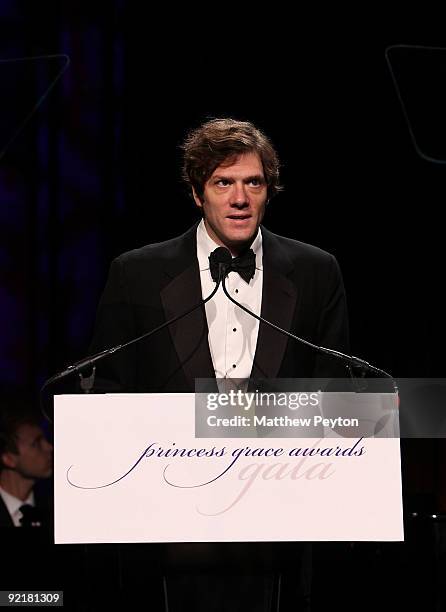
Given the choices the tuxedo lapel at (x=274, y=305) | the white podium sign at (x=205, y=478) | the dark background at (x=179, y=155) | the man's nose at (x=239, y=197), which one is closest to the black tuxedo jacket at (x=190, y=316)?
the tuxedo lapel at (x=274, y=305)

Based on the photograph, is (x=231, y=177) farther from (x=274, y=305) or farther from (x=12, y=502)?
(x=12, y=502)

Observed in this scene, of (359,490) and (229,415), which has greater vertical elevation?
(229,415)

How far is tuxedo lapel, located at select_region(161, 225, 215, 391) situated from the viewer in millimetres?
2330

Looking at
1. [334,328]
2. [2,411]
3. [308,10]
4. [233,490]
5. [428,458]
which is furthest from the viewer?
[2,411]

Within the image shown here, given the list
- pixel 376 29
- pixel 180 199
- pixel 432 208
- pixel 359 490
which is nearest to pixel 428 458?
pixel 432 208

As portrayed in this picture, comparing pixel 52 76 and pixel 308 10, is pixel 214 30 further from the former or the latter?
pixel 52 76

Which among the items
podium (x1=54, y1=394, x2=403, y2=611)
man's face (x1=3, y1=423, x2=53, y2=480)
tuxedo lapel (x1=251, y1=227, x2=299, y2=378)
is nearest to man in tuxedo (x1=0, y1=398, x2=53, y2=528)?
man's face (x1=3, y1=423, x2=53, y2=480)

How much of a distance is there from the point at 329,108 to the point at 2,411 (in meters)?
1.77

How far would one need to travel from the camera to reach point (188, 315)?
2395 mm

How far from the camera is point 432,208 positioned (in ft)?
12.5

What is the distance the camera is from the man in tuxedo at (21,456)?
157 inches

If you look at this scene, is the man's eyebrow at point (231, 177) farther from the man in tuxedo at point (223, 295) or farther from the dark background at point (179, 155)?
the dark background at point (179, 155)

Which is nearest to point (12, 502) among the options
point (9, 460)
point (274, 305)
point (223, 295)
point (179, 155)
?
point (9, 460)

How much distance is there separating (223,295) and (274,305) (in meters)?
0.15
